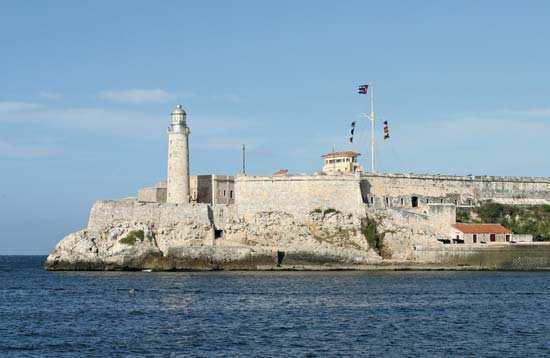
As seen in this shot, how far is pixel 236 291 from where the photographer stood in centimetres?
4009

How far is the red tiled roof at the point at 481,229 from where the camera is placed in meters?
55.6

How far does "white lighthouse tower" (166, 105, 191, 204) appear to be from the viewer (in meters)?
55.4

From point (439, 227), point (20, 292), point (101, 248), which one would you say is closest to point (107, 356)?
point (20, 292)

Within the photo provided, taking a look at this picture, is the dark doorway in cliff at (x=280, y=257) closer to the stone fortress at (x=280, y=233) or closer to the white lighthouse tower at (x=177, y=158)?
the stone fortress at (x=280, y=233)

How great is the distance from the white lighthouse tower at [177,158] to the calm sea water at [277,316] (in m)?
8.05

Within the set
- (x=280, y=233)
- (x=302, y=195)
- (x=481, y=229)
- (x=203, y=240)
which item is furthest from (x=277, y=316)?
(x=481, y=229)

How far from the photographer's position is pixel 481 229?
5597 cm

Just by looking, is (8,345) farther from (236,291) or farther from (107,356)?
(236,291)

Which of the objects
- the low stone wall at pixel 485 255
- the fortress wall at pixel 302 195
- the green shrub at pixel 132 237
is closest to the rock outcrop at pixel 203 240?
the green shrub at pixel 132 237

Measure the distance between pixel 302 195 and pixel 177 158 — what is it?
24.7 ft

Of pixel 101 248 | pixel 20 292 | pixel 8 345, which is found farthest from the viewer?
pixel 101 248

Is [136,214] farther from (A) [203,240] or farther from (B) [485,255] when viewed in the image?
(B) [485,255]

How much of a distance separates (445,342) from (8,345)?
38.4 ft

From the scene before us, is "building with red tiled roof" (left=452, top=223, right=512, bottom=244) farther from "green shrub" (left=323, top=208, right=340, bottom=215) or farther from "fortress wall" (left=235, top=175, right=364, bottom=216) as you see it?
"green shrub" (left=323, top=208, right=340, bottom=215)
